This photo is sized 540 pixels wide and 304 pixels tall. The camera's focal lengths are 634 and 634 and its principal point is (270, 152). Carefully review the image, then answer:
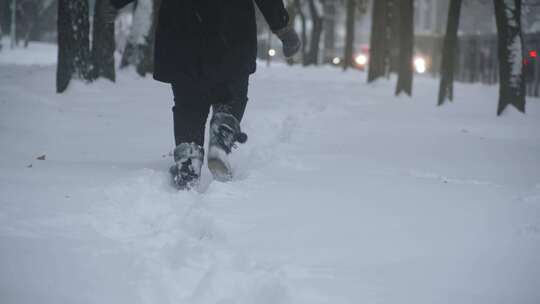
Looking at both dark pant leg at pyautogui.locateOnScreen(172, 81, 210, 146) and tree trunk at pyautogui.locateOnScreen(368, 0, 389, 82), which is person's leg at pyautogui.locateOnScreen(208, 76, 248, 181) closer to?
dark pant leg at pyautogui.locateOnScreen(172, 81, 210, 146)

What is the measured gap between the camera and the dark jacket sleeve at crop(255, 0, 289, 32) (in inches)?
163

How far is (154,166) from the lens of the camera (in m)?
4.57

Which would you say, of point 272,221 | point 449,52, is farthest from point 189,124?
point 449,52

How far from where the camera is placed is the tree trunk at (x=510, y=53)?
967 centimetres

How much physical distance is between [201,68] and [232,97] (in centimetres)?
27

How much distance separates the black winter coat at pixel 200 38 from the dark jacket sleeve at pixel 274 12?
0.21 meters

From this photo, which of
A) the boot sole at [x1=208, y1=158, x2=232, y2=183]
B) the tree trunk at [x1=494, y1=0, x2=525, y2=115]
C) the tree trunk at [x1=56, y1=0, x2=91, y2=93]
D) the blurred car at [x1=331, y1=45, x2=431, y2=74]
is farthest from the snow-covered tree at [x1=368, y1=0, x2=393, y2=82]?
the boot sole at [x1=208, y1=158, x2=232, y2=183]

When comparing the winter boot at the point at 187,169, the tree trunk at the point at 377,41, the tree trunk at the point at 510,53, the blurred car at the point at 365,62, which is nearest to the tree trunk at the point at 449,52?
the tree trunk at the point at 510,53

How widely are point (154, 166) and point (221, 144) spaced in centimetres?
88

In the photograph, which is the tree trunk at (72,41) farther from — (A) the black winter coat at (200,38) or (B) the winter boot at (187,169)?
(B) the winter boot at (187,169)

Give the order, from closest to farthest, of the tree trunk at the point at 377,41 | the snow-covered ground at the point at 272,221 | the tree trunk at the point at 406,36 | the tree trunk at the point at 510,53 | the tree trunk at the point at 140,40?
1. the snow-covered ground at the point at 272,221
2. the tree trunk at the point at 510,53
3. the tree trunk at the point at 140,40
4. the tree trunk at the point at 406,36
5. the tree trunk at the point at 377,41

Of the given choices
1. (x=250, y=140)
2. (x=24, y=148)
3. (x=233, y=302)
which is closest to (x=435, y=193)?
(x=233, y=302)

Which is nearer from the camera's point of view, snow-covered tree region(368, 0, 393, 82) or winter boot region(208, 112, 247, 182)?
winter boot region(208, 112, 247, 182)

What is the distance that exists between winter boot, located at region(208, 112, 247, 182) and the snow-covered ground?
13 cm
